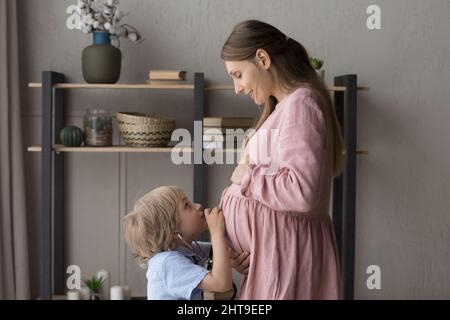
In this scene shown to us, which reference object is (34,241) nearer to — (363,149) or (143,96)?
(143,96)

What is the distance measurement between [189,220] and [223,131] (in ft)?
4.92

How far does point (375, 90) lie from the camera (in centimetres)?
371

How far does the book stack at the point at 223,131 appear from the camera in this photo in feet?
11.1

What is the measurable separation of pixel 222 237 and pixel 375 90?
2137 millimetres

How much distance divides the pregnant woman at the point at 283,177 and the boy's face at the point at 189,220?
0.11m

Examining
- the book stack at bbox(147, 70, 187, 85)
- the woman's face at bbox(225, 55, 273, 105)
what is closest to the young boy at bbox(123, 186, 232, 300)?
the woman's face at bbox(225, 55, 273, 105)

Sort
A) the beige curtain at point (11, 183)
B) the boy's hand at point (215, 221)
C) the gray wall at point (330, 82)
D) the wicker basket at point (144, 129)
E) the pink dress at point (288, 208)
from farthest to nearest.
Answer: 1. the gray wall at point (330, 82)
2. the beige curtain at point (11, 183)
3. the wicker basket at point (144, 129)
4. the boy's hand at point (215, 221)
5. the pink dress at point (288, 208)

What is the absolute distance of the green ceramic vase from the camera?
3.41 metres

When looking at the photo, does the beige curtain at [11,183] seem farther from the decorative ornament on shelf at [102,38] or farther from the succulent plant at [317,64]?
the succulent plant at [317,64]

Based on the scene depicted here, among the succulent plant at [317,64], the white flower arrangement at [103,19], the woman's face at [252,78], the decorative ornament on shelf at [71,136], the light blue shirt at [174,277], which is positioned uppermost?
the white flower arrangement at [103,19]

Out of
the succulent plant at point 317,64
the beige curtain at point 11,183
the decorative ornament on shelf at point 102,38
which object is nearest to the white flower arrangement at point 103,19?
the decorative ornament on shelf at point 102,38

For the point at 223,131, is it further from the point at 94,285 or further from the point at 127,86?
the point at 94,285

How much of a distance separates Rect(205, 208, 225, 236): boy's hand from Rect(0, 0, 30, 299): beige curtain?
1.97 metres
